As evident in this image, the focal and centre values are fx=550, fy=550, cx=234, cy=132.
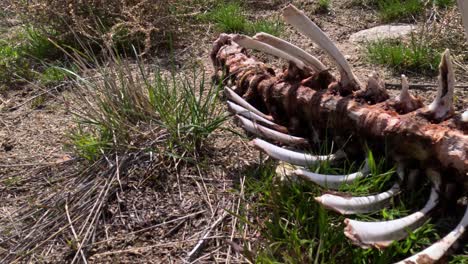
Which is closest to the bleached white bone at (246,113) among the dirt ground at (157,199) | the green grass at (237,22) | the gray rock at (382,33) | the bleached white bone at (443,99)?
the dirt ground at (157,199)

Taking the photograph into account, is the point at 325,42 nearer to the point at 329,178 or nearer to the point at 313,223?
the point at 329,178

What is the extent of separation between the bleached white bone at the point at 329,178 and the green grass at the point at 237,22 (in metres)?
1.89

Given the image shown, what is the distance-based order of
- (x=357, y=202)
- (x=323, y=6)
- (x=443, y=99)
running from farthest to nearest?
(x=323, y=6), (x=443, y=99), (x=357, y=202)

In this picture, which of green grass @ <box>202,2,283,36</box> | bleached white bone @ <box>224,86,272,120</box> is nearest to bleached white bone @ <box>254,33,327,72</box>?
bleached white bone @ <box>224,86,272,120</box>

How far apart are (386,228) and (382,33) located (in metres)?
2.21

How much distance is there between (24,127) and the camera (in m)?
2.98

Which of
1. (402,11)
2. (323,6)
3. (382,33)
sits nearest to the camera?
(382,33)

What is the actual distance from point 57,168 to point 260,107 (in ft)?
3.15

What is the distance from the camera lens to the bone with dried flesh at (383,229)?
151cm

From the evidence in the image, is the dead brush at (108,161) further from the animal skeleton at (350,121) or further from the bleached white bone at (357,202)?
the bleached white bone at (357,202)

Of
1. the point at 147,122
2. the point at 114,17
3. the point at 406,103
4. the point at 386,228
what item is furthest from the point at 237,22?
the point at 386,228

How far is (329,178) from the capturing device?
183cm

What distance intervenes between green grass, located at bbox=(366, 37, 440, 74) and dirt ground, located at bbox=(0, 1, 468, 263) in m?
0.10

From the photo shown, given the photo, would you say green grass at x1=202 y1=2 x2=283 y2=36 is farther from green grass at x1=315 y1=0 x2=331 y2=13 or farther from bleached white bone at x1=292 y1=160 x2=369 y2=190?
bleached white bone at x1=292 y1=160 x2=369 y2=190
